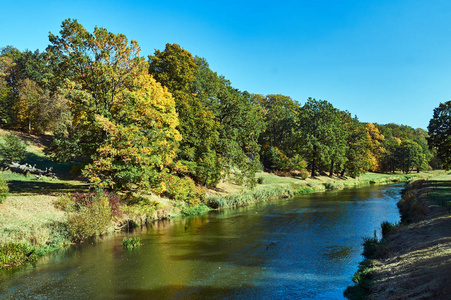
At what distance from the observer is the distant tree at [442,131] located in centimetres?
3694

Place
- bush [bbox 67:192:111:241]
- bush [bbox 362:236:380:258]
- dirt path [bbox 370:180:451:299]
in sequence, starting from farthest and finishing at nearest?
bush [bbox 67:192:111:241], bush [bbox 362:236:380:258], dirt path [bbox 370:180:451:299]

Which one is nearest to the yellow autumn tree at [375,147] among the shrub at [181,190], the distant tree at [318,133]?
the distant tree at [318,133]

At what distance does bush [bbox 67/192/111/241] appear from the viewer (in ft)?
66.6

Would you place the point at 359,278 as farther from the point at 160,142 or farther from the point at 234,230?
the point at 160,142

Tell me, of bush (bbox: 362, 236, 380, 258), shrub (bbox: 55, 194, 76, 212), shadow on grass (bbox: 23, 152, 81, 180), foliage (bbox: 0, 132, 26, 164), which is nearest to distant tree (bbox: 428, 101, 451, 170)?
bush (bbox: 362, 236, 380, 258)

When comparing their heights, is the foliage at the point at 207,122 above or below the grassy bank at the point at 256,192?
above

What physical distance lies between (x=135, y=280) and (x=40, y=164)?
130ft

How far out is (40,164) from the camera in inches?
1779

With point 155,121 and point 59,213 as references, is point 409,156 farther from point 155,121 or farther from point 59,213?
point 59,213

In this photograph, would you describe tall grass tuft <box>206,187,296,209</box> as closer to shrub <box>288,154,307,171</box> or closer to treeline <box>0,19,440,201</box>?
treeline <box>0,19,440,201</box>

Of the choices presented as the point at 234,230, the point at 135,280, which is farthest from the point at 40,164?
the point at 135,280

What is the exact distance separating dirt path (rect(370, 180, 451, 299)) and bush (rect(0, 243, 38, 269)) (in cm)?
1745

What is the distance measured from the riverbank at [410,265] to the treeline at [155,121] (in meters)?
17.8

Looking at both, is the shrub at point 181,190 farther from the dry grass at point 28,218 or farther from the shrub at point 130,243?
the dry grass at point 28,218
